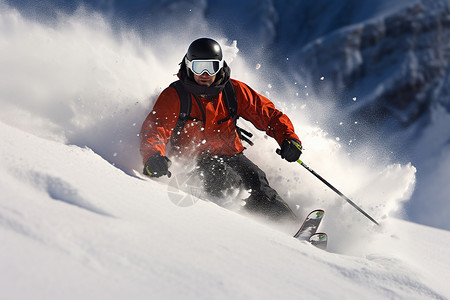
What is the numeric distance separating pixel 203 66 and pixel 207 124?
51 centimetres

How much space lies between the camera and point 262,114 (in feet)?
11.6

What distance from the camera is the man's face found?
3083mm

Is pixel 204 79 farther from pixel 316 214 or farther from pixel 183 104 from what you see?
pixel 316 214

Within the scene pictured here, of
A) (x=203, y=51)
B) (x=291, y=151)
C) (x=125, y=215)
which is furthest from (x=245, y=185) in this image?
(x=125, y=215)

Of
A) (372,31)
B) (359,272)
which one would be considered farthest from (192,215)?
(372,31)

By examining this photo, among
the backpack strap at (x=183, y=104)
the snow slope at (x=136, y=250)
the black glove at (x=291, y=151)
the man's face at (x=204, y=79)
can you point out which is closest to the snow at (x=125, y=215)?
the snow slope at (x=136, y=250)

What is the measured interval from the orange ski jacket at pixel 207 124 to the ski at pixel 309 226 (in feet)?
2.56

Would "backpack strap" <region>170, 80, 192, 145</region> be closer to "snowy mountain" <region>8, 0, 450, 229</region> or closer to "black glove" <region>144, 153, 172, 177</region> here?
"black glove" <region>144, 153, 172, 177</region>

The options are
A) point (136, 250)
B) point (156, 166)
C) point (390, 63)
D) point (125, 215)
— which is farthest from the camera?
point (390, 63)

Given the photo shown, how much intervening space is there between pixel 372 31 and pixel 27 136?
44.0 meters

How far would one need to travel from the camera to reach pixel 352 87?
36.2 meters

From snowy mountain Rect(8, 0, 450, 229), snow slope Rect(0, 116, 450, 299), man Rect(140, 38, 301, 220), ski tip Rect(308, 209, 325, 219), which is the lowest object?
snow slope Rect(0, 116, 450, 299)

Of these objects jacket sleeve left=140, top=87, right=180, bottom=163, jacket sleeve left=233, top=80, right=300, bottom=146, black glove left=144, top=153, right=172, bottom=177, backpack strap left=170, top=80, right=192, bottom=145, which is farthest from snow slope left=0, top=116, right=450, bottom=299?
jacket sleeve left=233, top=80, right=300, bottom=146

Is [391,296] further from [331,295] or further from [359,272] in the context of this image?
[331,295]
